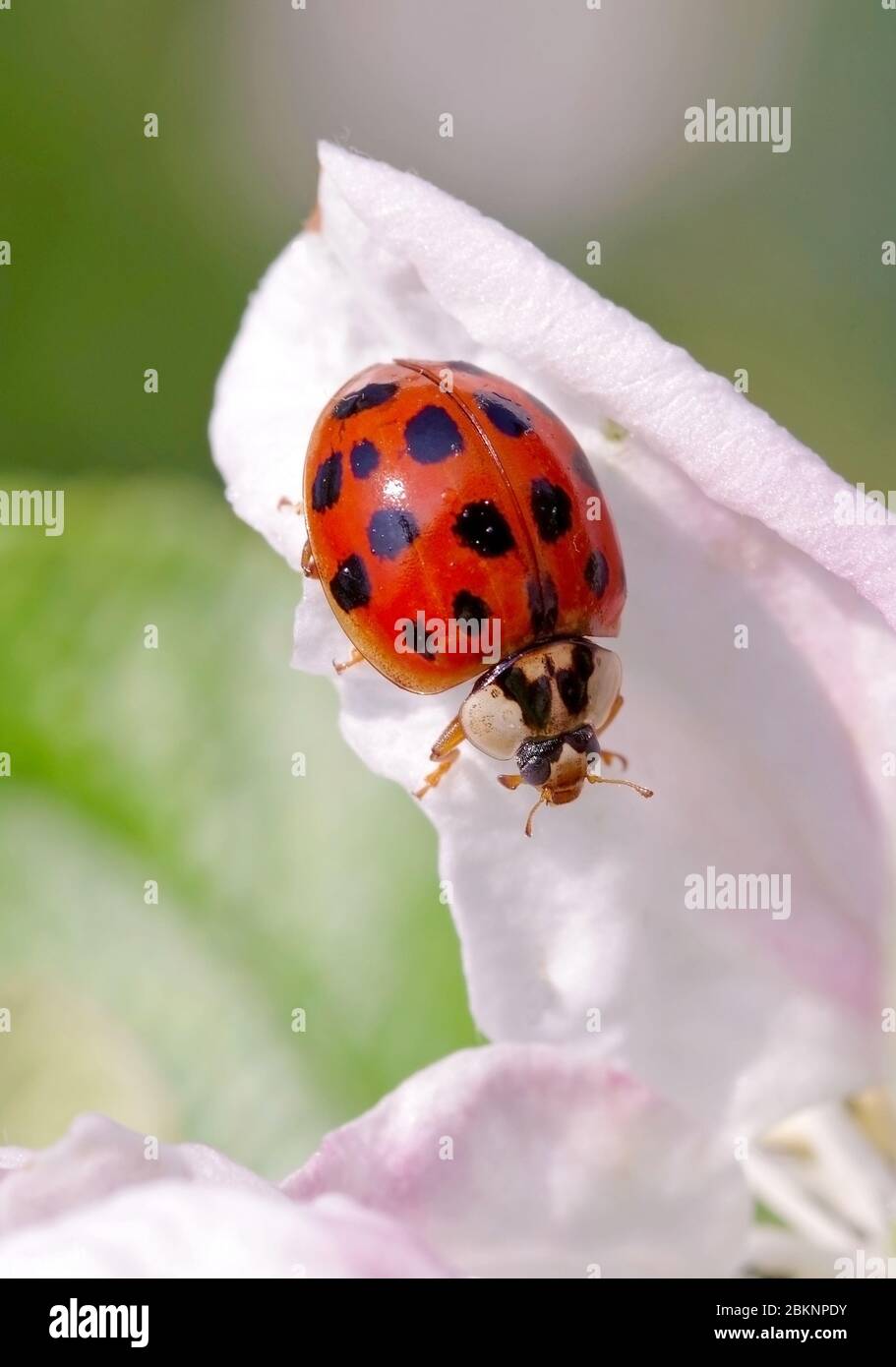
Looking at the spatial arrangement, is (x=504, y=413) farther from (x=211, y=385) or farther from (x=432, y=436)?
(x=211, y=385)

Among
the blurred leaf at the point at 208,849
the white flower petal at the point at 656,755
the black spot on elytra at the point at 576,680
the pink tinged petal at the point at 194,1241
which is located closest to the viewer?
the pink tinged petal at the point at 194,1241

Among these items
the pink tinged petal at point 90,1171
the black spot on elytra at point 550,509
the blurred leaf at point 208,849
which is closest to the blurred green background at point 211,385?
the blurred leaf at point 208,849

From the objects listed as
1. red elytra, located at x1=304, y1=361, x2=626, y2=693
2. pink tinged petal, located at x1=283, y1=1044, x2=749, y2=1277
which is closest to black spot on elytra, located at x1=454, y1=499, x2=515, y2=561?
red elytra, located at x1=304, y1=361, x2=626, y2=693

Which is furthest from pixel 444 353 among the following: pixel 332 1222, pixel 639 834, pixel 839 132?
pixel 839 132

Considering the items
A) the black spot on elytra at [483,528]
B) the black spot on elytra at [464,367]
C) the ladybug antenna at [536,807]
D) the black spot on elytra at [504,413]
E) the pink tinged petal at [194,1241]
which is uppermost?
the black spot on elytra at [464,367]

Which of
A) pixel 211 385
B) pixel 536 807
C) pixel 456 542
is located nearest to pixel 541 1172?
pixel 536 807

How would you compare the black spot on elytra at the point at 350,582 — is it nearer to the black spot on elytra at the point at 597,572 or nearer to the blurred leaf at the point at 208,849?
the black spot on elytra at the point at 597,572

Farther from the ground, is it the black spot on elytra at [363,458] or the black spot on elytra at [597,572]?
the black spot on elytra at [363,458]

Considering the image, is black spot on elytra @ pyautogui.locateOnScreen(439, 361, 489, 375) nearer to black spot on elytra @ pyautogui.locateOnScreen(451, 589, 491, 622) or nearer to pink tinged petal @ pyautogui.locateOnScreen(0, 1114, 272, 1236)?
black spot on elytra @ pyautogui.locateOnScreen(451, 589, 491, 622)
